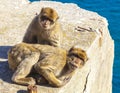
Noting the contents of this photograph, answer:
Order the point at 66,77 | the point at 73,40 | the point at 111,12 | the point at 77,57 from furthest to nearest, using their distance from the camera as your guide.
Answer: the point at 111,12 < the point at 73,40 < the point at 66,77 < the point at 77,57

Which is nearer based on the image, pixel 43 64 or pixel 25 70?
pixel 43 64

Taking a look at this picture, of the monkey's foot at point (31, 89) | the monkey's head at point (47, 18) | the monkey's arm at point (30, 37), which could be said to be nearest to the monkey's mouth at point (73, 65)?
the monkey's foot at point (31, 89)

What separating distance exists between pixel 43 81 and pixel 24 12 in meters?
3.04

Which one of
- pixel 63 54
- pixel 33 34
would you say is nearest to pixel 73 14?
pixel 33 34

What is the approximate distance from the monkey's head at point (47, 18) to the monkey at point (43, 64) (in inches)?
11.3

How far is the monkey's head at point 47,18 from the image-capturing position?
17.8 ft

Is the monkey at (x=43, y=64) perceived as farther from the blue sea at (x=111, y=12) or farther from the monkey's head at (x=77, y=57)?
the blue sea at (x=111, y=12)

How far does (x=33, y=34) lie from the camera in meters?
6.02

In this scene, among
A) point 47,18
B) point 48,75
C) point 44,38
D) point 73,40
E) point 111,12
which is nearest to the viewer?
point 48,75

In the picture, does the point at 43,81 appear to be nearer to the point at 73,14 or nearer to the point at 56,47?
the point at 56,47

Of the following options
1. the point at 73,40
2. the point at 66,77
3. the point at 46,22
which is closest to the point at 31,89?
the point at 66,77

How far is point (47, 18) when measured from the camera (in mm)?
5523

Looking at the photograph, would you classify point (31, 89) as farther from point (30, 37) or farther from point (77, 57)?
point (30, 37)

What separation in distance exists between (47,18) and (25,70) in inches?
28.5
